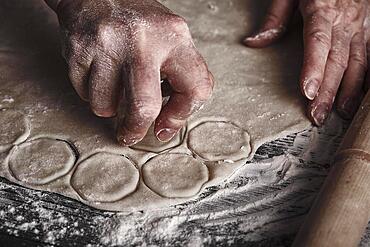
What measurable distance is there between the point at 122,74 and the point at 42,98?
310 mm

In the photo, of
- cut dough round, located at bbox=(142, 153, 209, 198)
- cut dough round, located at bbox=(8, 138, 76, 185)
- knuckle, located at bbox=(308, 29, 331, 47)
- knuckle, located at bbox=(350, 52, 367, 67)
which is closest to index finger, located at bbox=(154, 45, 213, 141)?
cut dough round, located at bbox=(142, 153, 209, 198)

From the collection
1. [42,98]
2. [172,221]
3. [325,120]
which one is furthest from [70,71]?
[325,120]

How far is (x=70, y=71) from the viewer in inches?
53.5

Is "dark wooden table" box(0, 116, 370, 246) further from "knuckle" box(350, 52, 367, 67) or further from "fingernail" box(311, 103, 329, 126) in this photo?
"knuckle" box(350, 52, 367, 67)

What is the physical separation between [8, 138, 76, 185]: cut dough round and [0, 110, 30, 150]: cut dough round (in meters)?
0.03

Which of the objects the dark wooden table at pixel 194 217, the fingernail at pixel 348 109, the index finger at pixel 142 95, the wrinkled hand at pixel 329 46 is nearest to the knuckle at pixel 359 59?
the wrinkled hand at pixel 329 46

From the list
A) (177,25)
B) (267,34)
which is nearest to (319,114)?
(267,34)

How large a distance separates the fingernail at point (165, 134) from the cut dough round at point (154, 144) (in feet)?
0.08

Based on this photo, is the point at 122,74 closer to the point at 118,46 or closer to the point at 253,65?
the point at 118,46

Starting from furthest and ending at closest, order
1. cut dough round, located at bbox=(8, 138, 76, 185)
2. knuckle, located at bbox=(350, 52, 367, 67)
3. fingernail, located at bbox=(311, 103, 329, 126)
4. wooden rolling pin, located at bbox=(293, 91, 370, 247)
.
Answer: knuckle, located at bbox=(350, 52, 367, 67) < fingernail, located at bbox=(311, 103, 329, 126) < cut dough round, located at bbox=(8, 138, 76, 185) < wooden rolling pin, located at bbox=(293, 91, 370, 247)

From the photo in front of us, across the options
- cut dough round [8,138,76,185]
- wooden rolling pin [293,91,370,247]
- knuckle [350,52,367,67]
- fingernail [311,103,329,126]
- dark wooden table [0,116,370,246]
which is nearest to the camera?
wooden rolling pin [293,91,370,247]

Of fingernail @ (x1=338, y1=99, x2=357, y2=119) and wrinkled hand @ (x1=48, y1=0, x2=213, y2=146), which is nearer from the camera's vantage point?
wrinkled hand @ (x1=48, y1=0, x2=213, y2=146)

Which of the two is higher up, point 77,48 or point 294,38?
point 77,48

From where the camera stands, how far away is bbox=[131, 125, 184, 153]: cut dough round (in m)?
1.41
